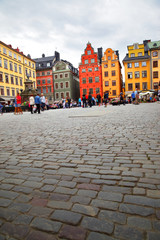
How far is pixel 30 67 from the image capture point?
5716cm

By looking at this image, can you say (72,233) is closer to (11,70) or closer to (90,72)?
(11,70)

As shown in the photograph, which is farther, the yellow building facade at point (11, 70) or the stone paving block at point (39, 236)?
the yellow building facade at point (11, 70)

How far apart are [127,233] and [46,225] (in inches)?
24.2

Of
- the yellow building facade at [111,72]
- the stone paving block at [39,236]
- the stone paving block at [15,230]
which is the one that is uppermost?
the yellow building facade at [111,72]

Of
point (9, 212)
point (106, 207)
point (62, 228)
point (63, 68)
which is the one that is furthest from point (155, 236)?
point (63, 68)

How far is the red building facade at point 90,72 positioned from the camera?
52906mm

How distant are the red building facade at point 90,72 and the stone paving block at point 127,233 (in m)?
53.4

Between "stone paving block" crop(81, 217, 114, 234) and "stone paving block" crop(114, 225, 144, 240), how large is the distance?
5cm

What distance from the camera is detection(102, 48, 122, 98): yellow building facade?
51875mm

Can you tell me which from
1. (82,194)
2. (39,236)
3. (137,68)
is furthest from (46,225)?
(137,68)

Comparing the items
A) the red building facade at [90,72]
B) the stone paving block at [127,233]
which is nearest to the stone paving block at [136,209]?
the stone paving block at [127,233]

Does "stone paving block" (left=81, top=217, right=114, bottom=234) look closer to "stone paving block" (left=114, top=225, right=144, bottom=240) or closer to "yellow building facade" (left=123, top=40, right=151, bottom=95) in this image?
"stone paving block" (left=114, top=225, right=144, bottom=240)

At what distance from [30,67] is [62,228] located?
6057 centimetres

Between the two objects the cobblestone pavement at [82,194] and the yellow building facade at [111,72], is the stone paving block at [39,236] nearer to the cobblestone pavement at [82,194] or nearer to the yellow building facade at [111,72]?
the cobblestone pavement at [82,194]
